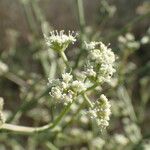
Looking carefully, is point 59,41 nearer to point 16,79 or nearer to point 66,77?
point 66,77

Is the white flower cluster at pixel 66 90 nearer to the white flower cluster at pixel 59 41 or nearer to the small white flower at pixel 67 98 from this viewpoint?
the small white flower at pixel 67 98

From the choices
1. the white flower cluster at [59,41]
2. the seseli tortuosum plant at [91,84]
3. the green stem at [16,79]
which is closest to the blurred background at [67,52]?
the green stem at [16,79]

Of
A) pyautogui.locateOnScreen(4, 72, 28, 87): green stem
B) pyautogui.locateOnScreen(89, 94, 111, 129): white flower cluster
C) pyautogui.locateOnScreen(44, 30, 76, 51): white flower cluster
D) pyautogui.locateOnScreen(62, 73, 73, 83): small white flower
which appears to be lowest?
pyautogui.locateOnScreen(89, 94, 111, 129): white flower cluster

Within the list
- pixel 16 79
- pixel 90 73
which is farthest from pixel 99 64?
pixel 16 79

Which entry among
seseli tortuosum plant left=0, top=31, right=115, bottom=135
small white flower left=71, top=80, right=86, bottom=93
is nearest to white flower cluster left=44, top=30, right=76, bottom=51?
seseli tortuosum plant left=0, top=31, right=115, bottom=135

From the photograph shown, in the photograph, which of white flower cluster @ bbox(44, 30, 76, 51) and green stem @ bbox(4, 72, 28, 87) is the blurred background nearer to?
green stem @ bbox(4, 72, 28, 87)
